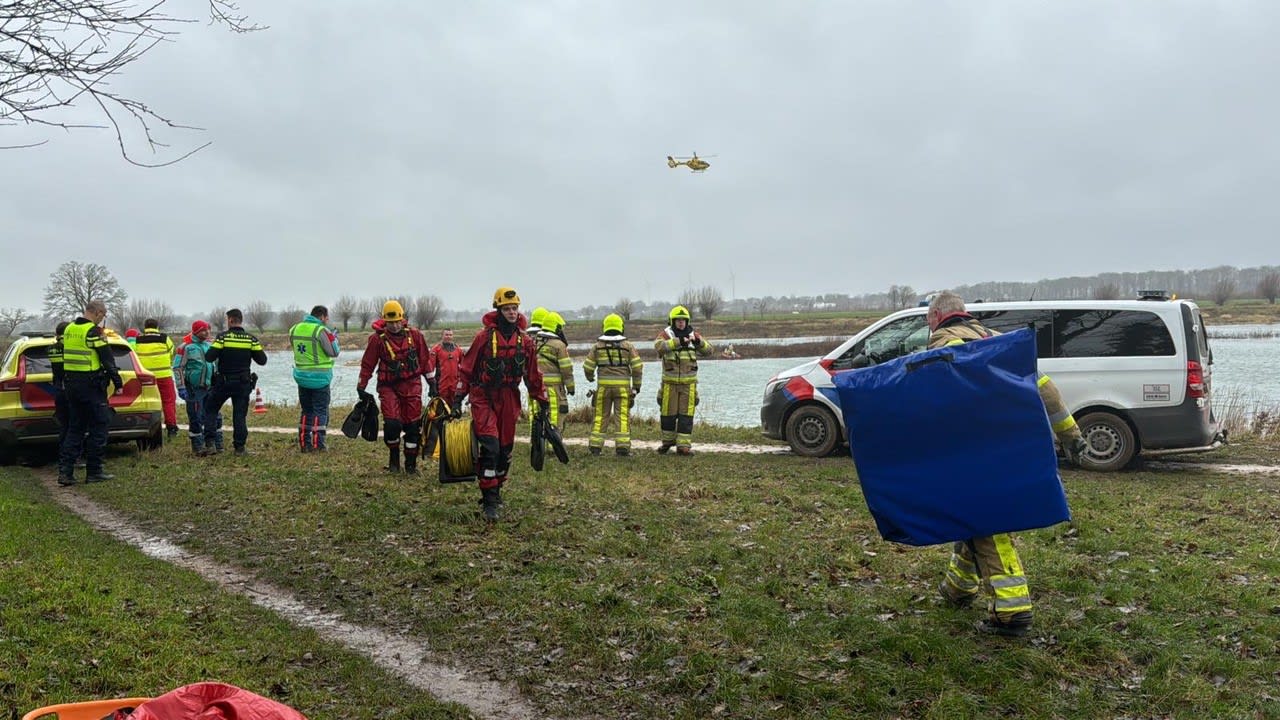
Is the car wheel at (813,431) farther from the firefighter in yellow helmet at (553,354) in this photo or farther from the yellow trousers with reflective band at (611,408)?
the firefighter in yellow helmet at (553,354)

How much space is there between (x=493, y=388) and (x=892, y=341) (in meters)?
6.31

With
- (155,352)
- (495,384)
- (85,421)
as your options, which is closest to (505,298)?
(495,384)

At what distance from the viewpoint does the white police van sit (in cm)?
1027

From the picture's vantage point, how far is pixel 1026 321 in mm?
11031

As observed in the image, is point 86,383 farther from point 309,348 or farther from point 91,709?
point 91,709

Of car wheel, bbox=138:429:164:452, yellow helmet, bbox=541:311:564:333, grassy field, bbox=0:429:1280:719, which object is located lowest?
grassy field, bbox=0:429:1280:719

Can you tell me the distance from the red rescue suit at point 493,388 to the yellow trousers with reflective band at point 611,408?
4980 millimetres

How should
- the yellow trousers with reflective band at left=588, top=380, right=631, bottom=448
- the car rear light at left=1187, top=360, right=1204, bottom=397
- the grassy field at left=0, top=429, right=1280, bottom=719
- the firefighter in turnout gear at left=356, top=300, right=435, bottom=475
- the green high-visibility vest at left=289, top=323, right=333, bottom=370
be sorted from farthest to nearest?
the yellow trousers with reflective band at left=588, top=380, right=631, bottom=448 < the green high-visibility vest at left=289, top=323, right=333, bottom=370 < the car rear light at left=1187, top=360, right=1204, bottom=397 < the firefighter in turnout gear at left=356, top=300, right=435, bottom=475 < the grassy field at left=0, top=429, right=1280, bottom=719

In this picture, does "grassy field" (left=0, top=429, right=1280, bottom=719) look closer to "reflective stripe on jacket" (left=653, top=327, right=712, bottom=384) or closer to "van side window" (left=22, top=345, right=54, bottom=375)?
"van side window" (left=22, top=345, right=54, bottom=375)

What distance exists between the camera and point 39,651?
14.5ft

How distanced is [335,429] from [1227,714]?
17039 mm

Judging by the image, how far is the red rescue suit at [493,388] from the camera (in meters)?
7.58

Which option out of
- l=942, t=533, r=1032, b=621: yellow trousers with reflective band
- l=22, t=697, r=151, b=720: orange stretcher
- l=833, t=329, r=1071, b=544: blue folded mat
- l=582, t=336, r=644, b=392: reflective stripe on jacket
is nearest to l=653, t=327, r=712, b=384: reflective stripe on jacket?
l=582, t=336, r=644, b=392: reflective stripe on jacket

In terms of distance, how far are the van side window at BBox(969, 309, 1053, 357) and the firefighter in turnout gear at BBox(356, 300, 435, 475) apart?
7.10 meters
